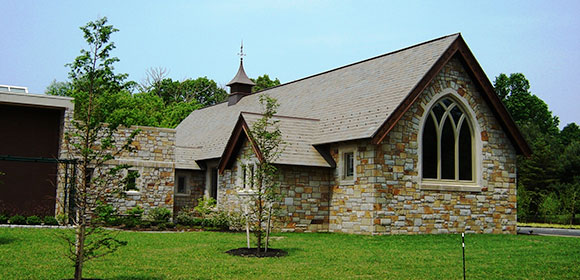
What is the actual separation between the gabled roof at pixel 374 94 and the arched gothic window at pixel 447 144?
4.12 ft

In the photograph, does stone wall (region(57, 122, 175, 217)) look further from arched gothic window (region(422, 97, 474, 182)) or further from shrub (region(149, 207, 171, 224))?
arched gothic window (region(422, 97, 474, 182))

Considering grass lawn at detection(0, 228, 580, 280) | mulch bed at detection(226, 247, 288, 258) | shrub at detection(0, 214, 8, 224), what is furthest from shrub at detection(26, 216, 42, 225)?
mulch bed at detection(226, 247, 288, 258)

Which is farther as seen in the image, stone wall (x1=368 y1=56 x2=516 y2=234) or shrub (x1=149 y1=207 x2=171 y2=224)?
shrub (x1=149 y1=207 x2=171 y2=224)

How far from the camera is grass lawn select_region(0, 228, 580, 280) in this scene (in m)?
11.1

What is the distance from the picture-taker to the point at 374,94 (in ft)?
68.6

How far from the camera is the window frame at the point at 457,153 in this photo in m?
19.6

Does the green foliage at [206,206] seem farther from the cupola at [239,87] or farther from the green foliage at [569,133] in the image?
the green foliage at [569,133]

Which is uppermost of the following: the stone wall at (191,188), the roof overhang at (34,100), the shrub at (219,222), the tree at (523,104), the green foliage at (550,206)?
the tree at (523,104)

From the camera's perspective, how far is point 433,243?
658 inches

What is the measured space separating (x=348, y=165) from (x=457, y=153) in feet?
12.2

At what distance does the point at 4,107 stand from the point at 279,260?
1378cm

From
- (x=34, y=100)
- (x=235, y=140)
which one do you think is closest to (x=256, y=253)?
(x=235, y=140)

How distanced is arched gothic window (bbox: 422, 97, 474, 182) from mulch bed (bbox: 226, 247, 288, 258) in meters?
7.37

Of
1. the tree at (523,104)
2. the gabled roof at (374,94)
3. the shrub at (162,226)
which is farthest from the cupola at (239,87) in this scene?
the tree at (523,104)
